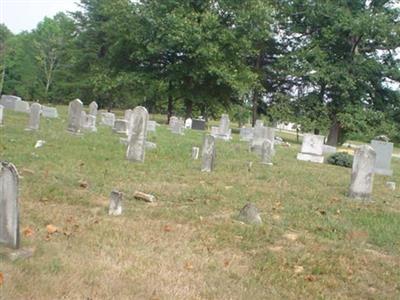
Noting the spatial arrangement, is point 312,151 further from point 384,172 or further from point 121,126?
point 121,126

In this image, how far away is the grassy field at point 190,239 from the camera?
4.58 m

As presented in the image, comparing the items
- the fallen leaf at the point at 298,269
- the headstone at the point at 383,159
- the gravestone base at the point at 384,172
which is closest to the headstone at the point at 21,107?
the headstone at the point at 383,159

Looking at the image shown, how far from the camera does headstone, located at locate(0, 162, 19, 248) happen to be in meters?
4.89

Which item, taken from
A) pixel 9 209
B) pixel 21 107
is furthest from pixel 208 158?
pixel 21 107

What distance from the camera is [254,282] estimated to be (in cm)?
496

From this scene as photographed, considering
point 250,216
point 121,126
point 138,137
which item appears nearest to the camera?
point 250,216

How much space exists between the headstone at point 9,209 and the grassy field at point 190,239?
316 mm

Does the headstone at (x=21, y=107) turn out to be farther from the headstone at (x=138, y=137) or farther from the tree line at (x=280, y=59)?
the headstone at (x=138, y=137)

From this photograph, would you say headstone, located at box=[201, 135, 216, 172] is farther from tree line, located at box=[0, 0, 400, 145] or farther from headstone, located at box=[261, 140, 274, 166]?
tree line, located at box=[0, 0, 400, 145]

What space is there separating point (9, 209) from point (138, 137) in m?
7.47

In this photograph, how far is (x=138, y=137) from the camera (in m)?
12.3

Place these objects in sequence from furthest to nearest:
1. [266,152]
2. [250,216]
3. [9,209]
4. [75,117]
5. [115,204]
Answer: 1. [75,117]
2. [266,152]
3. [250,216]
4. [115,204]
5. [9,209]

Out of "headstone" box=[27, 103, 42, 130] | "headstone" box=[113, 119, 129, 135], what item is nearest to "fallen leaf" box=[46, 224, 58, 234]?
"headstone" box=[27, 103, 42, 130]

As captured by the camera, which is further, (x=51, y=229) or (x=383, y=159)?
(x=383, y=159)
